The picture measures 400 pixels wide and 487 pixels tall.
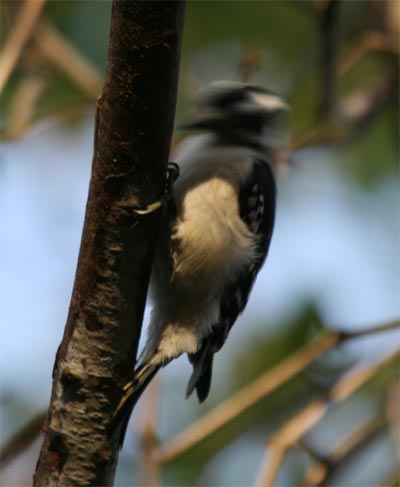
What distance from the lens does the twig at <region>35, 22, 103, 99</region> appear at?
5391 millimetres

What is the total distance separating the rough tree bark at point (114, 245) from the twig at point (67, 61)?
9.72 ft

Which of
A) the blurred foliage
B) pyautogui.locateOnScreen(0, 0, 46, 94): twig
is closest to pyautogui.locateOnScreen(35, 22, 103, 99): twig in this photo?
the blurred foliage

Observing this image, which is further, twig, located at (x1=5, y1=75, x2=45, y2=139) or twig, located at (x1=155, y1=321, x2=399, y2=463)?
twig, located at (x1=5, y1=75, x2=45, y2=139)

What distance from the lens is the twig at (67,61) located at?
5391 mm

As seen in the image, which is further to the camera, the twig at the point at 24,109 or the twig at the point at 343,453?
the twig at the point at 24,109

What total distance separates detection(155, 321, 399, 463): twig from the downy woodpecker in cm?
43

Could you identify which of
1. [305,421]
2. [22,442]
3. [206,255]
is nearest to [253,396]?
[305,421]

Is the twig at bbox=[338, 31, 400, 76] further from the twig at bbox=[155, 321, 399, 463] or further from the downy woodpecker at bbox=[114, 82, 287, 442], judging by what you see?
the twig at bbox=[155, 321, 399, 463]

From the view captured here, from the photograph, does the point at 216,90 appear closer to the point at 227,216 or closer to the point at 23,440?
the point at 227,216

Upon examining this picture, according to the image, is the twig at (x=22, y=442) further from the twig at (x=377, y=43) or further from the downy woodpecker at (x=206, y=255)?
the twig at (x=377, y=43)

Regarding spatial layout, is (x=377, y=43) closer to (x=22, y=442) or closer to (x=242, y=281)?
(x=242, y=281)

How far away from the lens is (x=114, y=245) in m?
2.50

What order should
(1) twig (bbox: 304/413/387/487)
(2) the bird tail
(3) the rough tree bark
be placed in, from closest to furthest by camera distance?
(3) the rough tree bark
(2) the bird tail
(1) twig (bbox: 304/413/387/487)

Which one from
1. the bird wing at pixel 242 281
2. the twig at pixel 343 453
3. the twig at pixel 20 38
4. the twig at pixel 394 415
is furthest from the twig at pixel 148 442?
the twig at pixel 20 38
